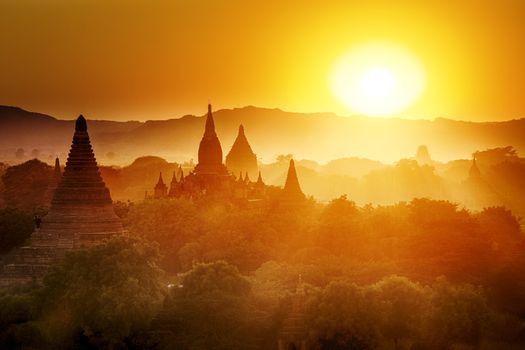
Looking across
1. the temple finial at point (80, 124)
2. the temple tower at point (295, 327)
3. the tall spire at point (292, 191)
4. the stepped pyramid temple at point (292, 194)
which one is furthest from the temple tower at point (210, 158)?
the temple tower at point (295, 327)

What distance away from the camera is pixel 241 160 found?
114 m

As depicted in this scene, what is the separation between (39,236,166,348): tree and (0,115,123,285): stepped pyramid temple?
11.3 ft

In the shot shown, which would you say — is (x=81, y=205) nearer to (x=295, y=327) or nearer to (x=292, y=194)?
(x=295, y=327)

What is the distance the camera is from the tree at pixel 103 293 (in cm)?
3903

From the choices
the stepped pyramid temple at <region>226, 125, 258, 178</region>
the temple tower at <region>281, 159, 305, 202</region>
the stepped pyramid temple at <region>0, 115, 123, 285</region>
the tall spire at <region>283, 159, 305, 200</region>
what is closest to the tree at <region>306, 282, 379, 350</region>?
the stepped pyramid temple at <region>0, 115, 123, 285</region>

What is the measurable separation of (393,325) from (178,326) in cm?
742

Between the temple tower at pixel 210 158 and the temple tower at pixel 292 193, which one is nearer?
the temple tower at pixel 292 193

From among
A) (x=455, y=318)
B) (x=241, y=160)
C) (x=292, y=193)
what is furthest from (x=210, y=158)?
(x=455, y=318)

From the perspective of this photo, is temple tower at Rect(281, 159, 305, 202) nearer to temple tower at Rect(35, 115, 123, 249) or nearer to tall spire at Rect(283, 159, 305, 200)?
tall spire at Rect(283, 159, 305, 200)

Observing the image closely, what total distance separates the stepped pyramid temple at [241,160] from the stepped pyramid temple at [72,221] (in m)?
64.1

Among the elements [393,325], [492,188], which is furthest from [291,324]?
[492,188]

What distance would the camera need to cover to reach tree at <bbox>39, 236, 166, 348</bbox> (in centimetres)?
3903

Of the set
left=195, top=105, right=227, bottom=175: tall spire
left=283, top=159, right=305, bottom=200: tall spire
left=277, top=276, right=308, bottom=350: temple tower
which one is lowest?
left=277, top=276, right=308, bottom=350: temple tower

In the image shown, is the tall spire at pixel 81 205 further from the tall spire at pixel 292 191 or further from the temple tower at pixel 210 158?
the temple tower at pixel 210 158
